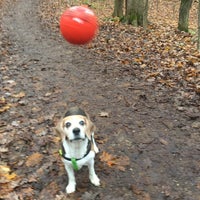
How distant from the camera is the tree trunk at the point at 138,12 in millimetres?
15484

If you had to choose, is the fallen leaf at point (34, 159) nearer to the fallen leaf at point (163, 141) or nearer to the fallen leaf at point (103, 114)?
the fallen leaf at point (103, 114)

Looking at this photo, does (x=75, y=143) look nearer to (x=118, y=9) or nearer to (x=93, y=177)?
(x=93, y=177)

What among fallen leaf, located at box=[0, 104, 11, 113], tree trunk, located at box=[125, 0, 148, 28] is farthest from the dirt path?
tree trunk, located at box=[125, 0, 148, 28]

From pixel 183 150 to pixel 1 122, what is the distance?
3.39 metres

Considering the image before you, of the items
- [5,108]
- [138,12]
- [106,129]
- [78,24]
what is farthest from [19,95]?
[138,12]

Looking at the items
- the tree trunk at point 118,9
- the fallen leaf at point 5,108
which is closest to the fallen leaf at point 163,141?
the fallen leaf at point 5,108

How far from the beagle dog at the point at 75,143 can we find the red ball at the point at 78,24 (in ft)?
4.86

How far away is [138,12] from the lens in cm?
1569

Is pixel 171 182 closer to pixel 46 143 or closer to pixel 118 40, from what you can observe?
pixel 46 143

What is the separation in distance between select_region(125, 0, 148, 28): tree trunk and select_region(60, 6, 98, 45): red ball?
10460 millimetres

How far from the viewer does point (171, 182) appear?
4539mm

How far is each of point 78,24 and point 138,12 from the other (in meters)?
11.1

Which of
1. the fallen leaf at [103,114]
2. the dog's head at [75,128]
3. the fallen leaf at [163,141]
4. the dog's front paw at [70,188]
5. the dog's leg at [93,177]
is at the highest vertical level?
the dog's head at [75,128]

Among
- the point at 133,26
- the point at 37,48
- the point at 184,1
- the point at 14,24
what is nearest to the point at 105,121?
the point at 37,48
